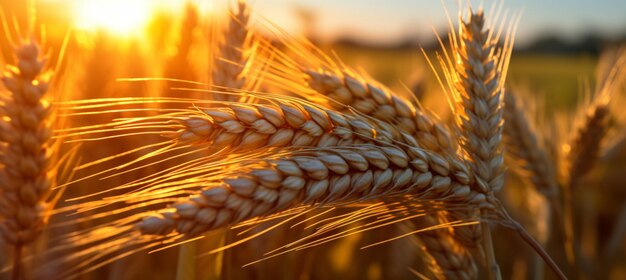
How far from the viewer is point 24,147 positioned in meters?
1.48

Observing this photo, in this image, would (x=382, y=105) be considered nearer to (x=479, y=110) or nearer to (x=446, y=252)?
(x=479, y=110)

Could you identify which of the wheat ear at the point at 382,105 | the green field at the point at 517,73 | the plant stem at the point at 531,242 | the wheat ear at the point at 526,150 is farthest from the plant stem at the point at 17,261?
the wheat ear at the point at 526,150

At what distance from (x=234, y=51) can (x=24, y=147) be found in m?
0.66

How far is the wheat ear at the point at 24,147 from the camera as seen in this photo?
146 cm

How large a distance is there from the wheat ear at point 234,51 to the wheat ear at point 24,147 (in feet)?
1.58

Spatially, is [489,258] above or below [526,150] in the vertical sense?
below

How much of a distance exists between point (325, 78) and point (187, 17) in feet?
4.46

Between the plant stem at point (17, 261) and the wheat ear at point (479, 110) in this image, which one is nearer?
the wheat ear at point (479, 110)

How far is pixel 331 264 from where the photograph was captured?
3.19 metres

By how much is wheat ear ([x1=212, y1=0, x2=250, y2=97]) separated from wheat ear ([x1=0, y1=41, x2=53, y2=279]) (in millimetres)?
483

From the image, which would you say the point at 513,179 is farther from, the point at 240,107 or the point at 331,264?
the point at 240,107

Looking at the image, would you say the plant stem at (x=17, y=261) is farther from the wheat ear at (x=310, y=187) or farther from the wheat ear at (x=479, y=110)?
the wheat ear at (x=479, y=110)

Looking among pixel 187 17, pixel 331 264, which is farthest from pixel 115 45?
pixel 331 264

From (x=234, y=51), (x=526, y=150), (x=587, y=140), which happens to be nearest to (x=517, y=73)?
(x=587, y=140)
